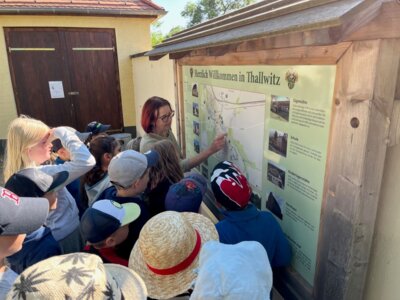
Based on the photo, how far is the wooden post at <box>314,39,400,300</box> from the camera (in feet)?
3.46

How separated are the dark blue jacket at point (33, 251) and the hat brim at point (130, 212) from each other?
62 cm

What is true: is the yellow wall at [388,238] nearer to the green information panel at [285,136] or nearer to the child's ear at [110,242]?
the green information panel at [285,136]

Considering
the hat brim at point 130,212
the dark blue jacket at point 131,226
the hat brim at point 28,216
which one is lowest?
the dark blue jacket at point 131,226

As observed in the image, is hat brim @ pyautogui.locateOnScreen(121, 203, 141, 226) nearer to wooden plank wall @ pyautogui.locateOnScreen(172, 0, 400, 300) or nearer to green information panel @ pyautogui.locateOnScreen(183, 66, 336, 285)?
green information panel @ pyautogui.locateOnScreen(183, 66, 336, 285)

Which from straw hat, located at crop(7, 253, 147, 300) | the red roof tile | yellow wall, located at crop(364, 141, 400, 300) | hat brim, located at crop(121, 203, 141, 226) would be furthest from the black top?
the red roof tile

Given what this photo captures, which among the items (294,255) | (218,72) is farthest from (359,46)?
(218,72)

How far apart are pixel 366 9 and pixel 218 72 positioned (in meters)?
1.49

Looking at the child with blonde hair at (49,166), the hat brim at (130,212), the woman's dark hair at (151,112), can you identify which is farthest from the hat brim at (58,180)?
the woman's dark hair at (151,112)

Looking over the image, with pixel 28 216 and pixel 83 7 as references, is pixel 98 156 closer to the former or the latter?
pixel 28 216

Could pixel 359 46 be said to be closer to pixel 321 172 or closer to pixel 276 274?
pixel 321 172

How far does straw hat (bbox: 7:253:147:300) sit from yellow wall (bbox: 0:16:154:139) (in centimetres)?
881

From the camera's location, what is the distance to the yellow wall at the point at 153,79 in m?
5.32

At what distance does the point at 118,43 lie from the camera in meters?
8.89

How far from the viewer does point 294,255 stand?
1693mm
